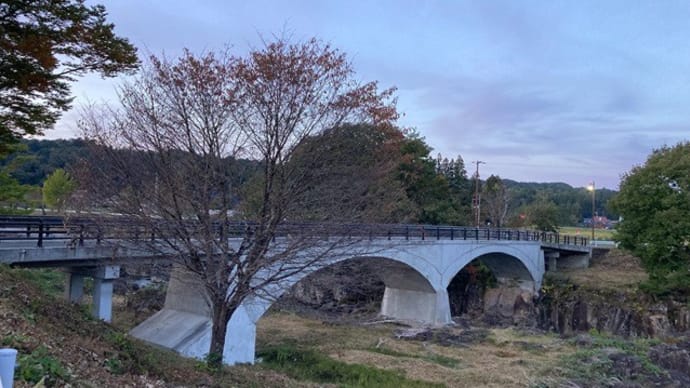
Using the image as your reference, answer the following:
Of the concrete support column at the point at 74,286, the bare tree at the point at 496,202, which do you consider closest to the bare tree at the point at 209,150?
the concrete support column at the point at 74,286

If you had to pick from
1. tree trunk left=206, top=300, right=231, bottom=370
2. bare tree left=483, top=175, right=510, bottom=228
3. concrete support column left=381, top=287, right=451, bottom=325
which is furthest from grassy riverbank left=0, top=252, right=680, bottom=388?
bare tree left=483, top=175, right=510, bottom=228

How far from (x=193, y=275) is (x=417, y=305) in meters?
19.0

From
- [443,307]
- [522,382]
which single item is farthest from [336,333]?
[522,382]

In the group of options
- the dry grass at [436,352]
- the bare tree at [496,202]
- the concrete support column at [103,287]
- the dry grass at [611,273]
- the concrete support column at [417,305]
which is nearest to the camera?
the concrete support column at [103,287]

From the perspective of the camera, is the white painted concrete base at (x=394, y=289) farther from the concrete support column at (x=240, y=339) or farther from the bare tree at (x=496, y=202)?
the bare tree at (x=496, y=202)

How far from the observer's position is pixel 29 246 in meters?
11.9

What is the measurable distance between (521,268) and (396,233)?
15.0 m

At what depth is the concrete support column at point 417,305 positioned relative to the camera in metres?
27.6

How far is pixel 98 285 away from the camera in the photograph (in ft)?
44.5

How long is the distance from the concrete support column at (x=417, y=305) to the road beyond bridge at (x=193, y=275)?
53 mm

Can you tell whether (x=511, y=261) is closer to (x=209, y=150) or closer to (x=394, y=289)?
(x=394, y=289)

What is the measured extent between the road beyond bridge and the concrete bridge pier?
0.02m

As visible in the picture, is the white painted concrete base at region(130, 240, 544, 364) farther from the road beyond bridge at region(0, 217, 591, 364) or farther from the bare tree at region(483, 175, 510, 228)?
the bare tree at region(483, 175, 510, 228)

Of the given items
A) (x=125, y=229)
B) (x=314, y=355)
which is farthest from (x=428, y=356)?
(x=125, y=229)
